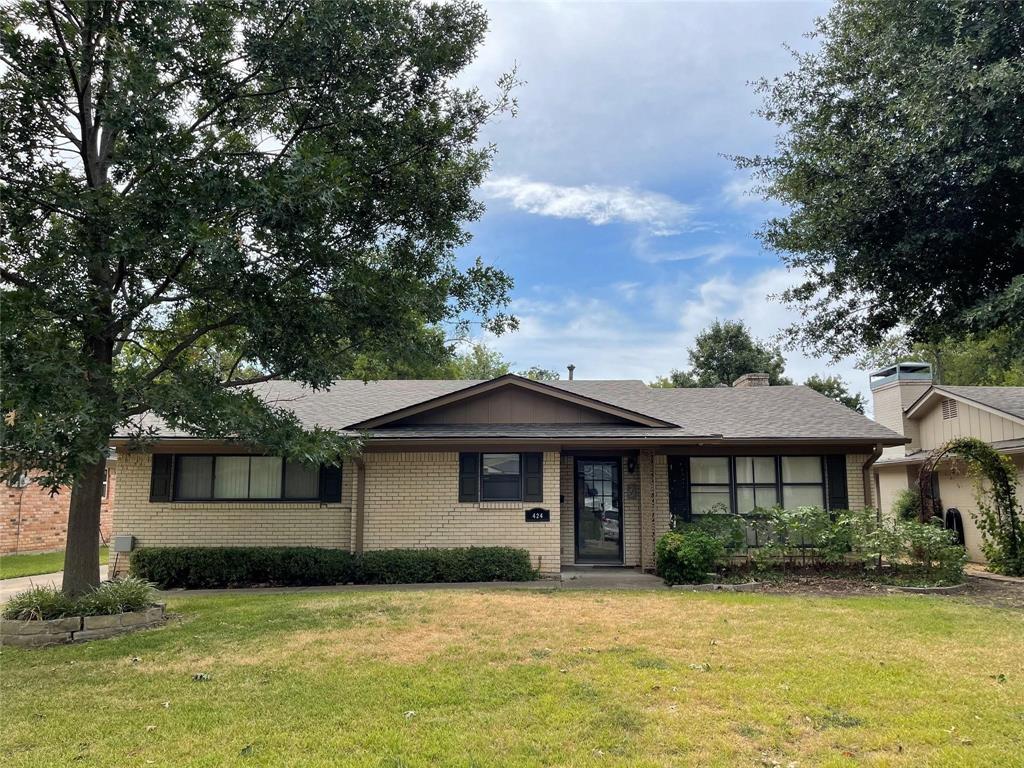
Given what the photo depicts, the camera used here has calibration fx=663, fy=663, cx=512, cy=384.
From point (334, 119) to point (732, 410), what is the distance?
10401 millimetres

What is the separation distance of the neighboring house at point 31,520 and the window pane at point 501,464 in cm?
1117

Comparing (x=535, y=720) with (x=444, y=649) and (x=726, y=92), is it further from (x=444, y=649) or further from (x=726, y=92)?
(x=726, y=92)

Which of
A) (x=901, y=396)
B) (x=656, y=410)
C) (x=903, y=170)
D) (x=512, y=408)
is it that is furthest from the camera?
(x=901, y=396)

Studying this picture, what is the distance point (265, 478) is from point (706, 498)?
346 inches

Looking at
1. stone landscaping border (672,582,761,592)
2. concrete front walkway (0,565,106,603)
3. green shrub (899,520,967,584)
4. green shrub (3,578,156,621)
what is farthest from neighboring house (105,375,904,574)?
green shrub (3,578,156,621)

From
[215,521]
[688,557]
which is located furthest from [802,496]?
[215,521]

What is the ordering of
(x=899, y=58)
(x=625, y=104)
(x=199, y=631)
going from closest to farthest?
1. (x=199, y=631)
2. (x=899, y=58)
3. (x=625, y=104)

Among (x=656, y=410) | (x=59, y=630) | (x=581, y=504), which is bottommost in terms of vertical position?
(x=59, y=630)

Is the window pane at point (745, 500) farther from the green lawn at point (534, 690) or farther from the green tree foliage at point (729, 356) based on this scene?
the green tree foliage at point (729, 356)

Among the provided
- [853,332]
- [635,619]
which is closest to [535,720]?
[635,619]

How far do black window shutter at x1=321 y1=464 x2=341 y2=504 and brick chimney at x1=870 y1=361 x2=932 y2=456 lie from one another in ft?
50.5

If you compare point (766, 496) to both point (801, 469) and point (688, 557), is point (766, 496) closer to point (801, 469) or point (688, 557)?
point (801, 469)

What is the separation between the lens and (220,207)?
7.43 metres

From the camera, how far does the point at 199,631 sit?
26.0ft
